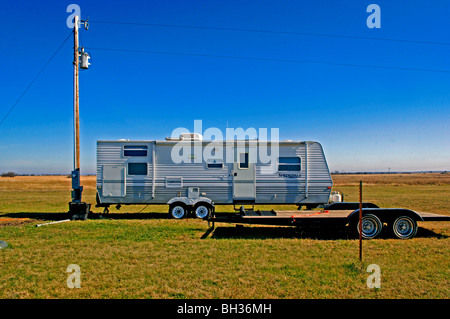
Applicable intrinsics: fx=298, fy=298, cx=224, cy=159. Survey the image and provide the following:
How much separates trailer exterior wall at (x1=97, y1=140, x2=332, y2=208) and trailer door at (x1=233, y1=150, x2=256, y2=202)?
0.57 feet

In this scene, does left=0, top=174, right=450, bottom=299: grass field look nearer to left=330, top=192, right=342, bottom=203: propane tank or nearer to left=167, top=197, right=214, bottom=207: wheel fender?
left=167, top=197, right=214, bottom=207: wheel fender

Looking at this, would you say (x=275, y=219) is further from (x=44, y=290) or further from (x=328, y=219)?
(x=44, y=290)

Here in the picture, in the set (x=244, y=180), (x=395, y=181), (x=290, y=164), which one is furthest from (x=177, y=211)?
(x=395, y=181)

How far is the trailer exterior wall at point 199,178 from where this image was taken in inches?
485

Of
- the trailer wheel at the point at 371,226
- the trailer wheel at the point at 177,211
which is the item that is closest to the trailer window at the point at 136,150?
the trailer wheel at the point at 177,211

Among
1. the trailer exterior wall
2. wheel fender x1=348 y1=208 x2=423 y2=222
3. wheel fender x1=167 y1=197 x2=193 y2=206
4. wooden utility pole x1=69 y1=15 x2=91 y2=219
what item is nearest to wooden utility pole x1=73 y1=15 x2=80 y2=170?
wooden utility pole x1=69 y1=15 x2=91 y2=219

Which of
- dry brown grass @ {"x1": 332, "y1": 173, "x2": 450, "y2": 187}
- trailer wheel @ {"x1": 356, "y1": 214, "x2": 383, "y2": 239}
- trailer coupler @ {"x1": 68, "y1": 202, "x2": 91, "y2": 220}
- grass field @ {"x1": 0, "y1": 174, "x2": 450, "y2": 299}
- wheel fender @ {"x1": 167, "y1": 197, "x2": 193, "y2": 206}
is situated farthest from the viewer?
dry brown grass @ {"x1": 332, "y1": 173, "x2": 450, "y2": 187}

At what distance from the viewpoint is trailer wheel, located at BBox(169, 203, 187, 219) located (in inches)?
483

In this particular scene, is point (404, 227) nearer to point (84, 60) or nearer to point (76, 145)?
point (76, 145)

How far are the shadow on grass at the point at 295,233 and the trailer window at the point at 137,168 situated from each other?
4.52m

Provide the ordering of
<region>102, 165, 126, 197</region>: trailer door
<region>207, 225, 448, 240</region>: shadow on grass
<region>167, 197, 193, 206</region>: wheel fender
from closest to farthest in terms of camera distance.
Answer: <region>207, 225, 448, 240</region>: shadow on grass, <region>167, 197, 193, 206</region>: wheel fender, <region>102, 165, 126, 197</region>: trailer door

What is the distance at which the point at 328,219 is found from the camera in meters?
8.42

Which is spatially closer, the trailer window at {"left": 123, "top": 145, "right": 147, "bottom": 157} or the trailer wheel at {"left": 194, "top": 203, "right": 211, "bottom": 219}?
the trailer wheel at {"left": 194, "top": 203, "right": 211, "bottom": 219}

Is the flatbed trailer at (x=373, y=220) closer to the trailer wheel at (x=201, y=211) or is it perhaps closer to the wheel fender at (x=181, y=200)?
the trailer wheel at (x=201, y=211)
